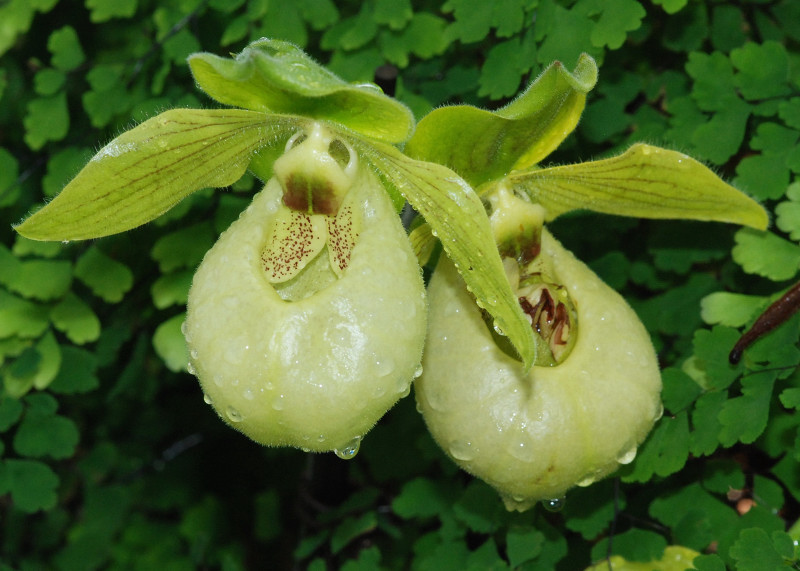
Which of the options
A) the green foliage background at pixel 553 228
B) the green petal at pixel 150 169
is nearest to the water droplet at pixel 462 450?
the green foliage background at pixel 553 228

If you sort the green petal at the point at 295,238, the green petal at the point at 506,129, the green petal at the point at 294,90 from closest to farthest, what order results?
the green petal at the point at 294,90
the green petal at the point at 506,129
the green petal at the point at 295,238

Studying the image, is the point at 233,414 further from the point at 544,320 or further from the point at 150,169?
the point at 544,320

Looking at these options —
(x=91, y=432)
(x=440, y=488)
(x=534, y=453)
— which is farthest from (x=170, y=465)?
(x=534, y=453)

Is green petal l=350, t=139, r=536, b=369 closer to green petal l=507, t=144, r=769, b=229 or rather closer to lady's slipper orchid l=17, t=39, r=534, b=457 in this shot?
lady's slipper orchid l=17, t=39, r=534, b=457

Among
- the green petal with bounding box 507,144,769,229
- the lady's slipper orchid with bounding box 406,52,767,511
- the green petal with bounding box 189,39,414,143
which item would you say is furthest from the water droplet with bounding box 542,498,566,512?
the green petal with bounding box 189,39,414,143

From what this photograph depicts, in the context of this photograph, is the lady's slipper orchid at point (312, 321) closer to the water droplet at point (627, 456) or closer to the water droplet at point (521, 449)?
the water droplet at point (521, 449)

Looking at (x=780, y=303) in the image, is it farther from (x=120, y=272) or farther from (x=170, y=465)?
(x=170, y=465)
